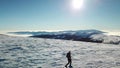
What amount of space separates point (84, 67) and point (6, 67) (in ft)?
36.9

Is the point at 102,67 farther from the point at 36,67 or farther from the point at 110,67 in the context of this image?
the point at 36,67

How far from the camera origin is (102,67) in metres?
26.1

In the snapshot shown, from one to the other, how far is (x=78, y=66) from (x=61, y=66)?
254 centimetres

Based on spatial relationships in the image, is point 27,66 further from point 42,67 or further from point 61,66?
point 61,66

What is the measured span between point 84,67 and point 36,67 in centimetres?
693

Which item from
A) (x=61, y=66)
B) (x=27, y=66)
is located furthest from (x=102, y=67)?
(x=27, y=66)

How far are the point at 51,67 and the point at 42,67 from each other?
51.3 inches

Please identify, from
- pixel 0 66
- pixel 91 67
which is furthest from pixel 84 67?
pixel 0 66

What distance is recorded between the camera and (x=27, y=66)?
2711 centimetres

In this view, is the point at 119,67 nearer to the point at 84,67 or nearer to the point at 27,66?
the point at 84,67

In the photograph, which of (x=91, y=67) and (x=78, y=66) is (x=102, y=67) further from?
(x=78, y=66)

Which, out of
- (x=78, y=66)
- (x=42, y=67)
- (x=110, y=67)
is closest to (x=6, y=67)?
(x=42, y=67)

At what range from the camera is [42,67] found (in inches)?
1040

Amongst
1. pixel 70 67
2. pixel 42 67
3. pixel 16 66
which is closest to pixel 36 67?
pixel 42 67
